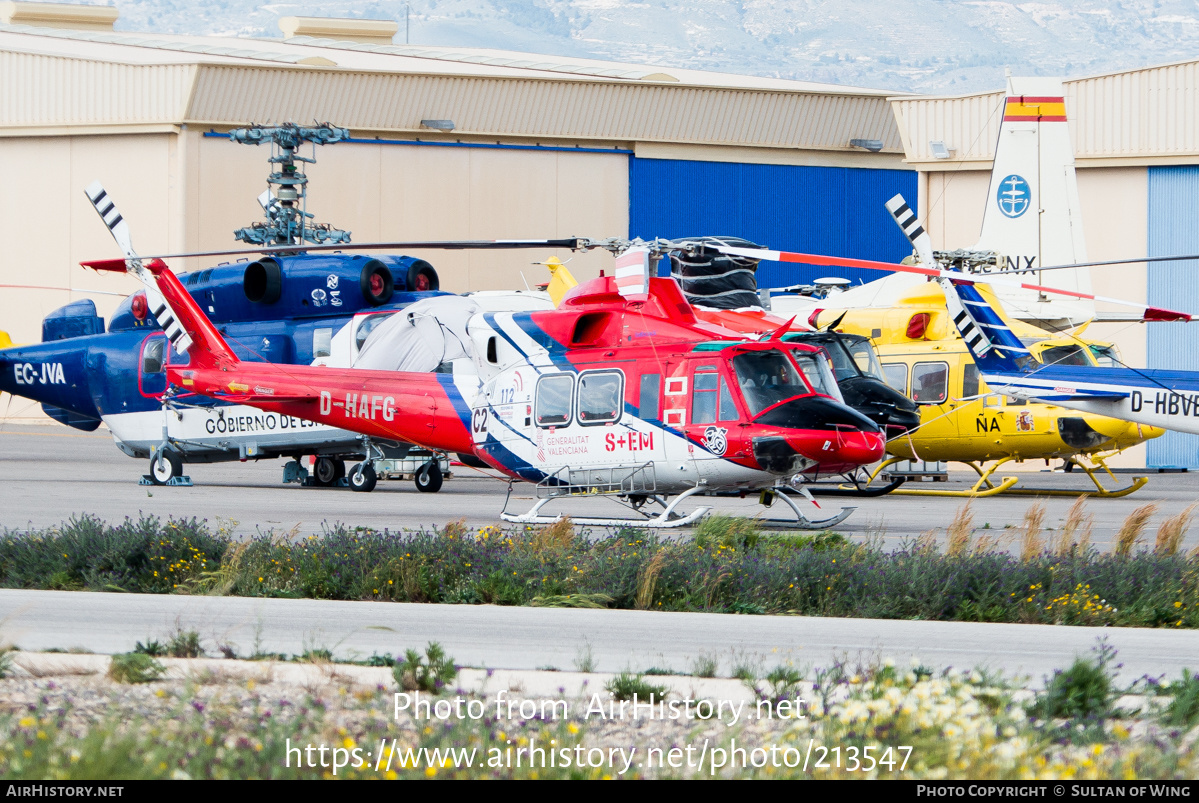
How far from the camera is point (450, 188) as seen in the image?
127 ft

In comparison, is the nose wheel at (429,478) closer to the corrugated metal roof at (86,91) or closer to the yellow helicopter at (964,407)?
the yellow helicopter at (964,407)

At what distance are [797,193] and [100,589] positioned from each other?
32.9 m

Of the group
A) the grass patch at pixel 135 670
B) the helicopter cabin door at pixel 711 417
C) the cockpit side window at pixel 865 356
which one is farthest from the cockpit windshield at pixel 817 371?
the grass patch at pixel 135 670

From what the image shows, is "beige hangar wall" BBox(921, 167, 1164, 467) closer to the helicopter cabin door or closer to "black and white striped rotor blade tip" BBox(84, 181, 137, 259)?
the helicopter cabin door

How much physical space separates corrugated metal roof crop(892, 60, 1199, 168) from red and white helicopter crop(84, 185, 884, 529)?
55.2 feet

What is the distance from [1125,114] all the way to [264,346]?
1841cm

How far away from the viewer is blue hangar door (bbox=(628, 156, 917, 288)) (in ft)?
133

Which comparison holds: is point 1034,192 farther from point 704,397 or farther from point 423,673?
point 423,673

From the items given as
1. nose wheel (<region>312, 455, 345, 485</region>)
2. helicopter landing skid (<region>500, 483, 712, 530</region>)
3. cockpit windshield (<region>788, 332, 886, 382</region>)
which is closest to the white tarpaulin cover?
nose wheel (<region>312, 455, 345, 485</region>)

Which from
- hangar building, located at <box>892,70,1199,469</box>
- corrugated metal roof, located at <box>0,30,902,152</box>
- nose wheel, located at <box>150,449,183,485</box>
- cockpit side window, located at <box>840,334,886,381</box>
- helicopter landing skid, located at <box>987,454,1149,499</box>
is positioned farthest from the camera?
corrugated metal roof, located at <box>0,30,902,152</box>

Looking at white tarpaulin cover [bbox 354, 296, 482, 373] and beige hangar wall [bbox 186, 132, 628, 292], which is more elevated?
beige hangar wall [bbox 186, 132, 628, 292]

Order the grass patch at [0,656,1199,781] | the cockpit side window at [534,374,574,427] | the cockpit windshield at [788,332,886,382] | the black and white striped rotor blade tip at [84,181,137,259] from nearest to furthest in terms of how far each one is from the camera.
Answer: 1. the grass patch at [0,656,1199,781]
2. the cockpit windshield at [788,332,886,382]
3. the cockpit side window at [534,374,574,427]
4. the black and white striped rotor blade tip at [84,181,137,259]

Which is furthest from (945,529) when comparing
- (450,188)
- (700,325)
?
(450,188)

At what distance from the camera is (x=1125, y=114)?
2941 cm
